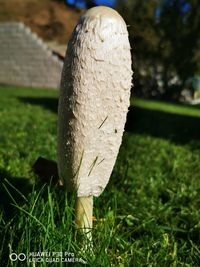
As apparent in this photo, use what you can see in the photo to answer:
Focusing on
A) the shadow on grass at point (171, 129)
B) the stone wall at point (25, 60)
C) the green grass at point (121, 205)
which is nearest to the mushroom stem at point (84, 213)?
the green grass at point (121, 205)

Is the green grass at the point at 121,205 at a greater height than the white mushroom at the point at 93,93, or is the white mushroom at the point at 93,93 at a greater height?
the white mushroom at the point at 93,93

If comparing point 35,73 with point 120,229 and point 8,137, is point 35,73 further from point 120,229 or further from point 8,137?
point 120,229

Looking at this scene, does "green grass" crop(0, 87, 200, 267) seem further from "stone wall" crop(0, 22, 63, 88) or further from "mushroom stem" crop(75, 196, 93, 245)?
"stone wall" crop(0, 22, 63, 88)

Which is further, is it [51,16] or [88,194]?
[51,16]

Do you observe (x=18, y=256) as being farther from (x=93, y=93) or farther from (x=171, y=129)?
(x=171, y=129)

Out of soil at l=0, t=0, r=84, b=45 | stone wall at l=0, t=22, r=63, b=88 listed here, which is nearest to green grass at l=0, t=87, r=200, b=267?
stone wall at l=0, t=22, r=63, b=88

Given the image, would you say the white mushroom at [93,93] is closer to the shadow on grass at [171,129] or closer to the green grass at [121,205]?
the green grass at [121,205]

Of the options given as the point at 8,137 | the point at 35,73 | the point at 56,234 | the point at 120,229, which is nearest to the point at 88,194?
the point at 56,234
